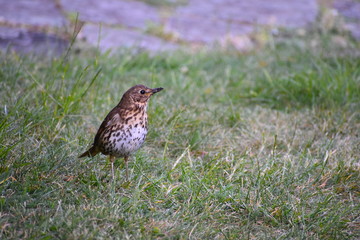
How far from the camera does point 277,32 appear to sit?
7.95m

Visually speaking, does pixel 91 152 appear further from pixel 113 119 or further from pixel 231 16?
pixel 231 16

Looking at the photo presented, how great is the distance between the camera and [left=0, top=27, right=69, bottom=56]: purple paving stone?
5821 millimetres

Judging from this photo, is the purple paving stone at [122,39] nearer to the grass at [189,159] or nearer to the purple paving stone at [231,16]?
the purple paving stone at [231,16]

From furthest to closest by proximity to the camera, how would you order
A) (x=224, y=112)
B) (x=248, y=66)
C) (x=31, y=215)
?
(x=248, y=66) → (x=224, y=112) → (x=31, y=215)

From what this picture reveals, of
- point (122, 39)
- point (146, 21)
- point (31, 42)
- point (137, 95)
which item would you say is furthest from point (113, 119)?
point (146, 21)

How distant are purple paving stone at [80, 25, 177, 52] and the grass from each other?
821mm

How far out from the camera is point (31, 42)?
242 inches

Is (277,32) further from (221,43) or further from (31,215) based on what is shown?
(31,215)

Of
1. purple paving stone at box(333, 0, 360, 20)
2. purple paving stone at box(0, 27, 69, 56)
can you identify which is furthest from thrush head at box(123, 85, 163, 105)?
purple paving stone at box(333, 0, 360, 20)

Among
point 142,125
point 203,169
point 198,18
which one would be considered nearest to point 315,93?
point 203,169

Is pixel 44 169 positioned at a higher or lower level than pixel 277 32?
lower

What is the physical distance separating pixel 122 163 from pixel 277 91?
248 centimetres

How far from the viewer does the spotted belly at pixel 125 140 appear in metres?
3.29

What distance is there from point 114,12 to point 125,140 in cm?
569
